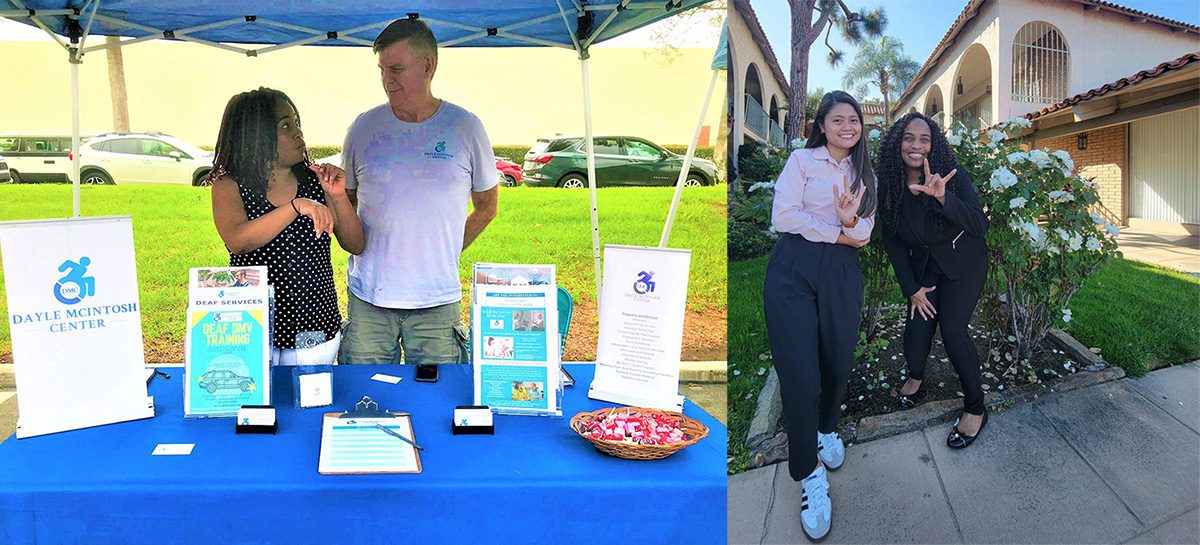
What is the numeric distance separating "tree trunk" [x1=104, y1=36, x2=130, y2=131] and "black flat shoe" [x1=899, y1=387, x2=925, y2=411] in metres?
6.94

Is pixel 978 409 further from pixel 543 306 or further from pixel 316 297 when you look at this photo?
pixel 316 297

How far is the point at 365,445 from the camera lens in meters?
1.56

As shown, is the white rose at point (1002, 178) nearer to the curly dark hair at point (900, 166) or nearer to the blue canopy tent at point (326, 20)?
the curly dark hair at point (900, 166)

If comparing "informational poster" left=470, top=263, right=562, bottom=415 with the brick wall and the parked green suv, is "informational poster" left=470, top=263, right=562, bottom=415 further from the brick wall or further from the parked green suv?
the parked green suv

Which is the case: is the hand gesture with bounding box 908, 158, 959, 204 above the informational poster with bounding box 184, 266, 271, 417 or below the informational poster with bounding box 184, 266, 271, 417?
above

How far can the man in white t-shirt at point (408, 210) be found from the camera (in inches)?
95.0

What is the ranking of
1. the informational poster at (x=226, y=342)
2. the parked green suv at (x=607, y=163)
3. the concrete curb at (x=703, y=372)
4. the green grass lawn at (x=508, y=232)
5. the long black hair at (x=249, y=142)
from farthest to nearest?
the parked green suv at (x=607, y=163) → the green grass lawn at (x=508, y=232) → the concrete curb at (x=703, y=372) → the long black hair at (x=249, y=142) → the informational poster at (x=226, y=342)

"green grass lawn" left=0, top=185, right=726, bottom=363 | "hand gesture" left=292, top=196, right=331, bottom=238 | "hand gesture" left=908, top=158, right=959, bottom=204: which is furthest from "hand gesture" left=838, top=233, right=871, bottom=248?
"green grass lawn" left=0, top=185, right=726, bottom=363

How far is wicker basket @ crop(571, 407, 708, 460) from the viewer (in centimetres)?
155

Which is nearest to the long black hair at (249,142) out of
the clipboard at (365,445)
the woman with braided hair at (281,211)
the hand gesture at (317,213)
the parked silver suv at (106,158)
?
the woman with braided hair at (281,211)

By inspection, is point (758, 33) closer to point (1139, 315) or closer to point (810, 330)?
point (810, 330)

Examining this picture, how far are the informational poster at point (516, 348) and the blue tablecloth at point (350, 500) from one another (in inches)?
9.8

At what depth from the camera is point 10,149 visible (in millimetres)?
6484

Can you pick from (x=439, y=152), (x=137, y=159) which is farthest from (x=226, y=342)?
(x=137, y=159)
